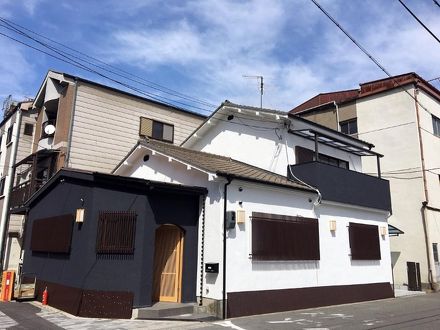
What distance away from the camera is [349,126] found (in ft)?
79.9

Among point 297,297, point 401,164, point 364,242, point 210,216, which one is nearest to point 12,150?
point 210,216

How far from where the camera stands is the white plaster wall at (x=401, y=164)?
19.9m

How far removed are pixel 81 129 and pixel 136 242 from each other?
28.1ft

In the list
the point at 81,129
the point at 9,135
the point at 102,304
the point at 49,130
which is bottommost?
the point at 102,304

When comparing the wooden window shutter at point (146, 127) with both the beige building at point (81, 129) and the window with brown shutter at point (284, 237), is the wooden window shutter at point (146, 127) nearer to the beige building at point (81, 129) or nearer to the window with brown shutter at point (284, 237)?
the beige building at point (81, 129)

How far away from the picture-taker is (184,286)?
11383 mm

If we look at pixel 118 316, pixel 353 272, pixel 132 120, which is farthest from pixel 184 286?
pixel 132 120

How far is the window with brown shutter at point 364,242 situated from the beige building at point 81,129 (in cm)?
991

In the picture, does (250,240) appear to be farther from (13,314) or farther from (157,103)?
(157,103)

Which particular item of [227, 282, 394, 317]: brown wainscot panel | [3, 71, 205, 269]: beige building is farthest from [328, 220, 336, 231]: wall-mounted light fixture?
[3, 71, 205, 269]: beige building

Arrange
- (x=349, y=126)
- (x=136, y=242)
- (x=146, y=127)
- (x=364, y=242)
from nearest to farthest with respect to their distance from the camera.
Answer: (x=136, y=242)
(x=364, y=242)
(x=146, y=127)
(x=349, y=126)

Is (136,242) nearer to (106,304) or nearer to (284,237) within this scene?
(106,304)

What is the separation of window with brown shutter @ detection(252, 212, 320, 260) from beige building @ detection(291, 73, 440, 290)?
7723 mm

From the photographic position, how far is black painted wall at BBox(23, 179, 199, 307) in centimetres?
1041
